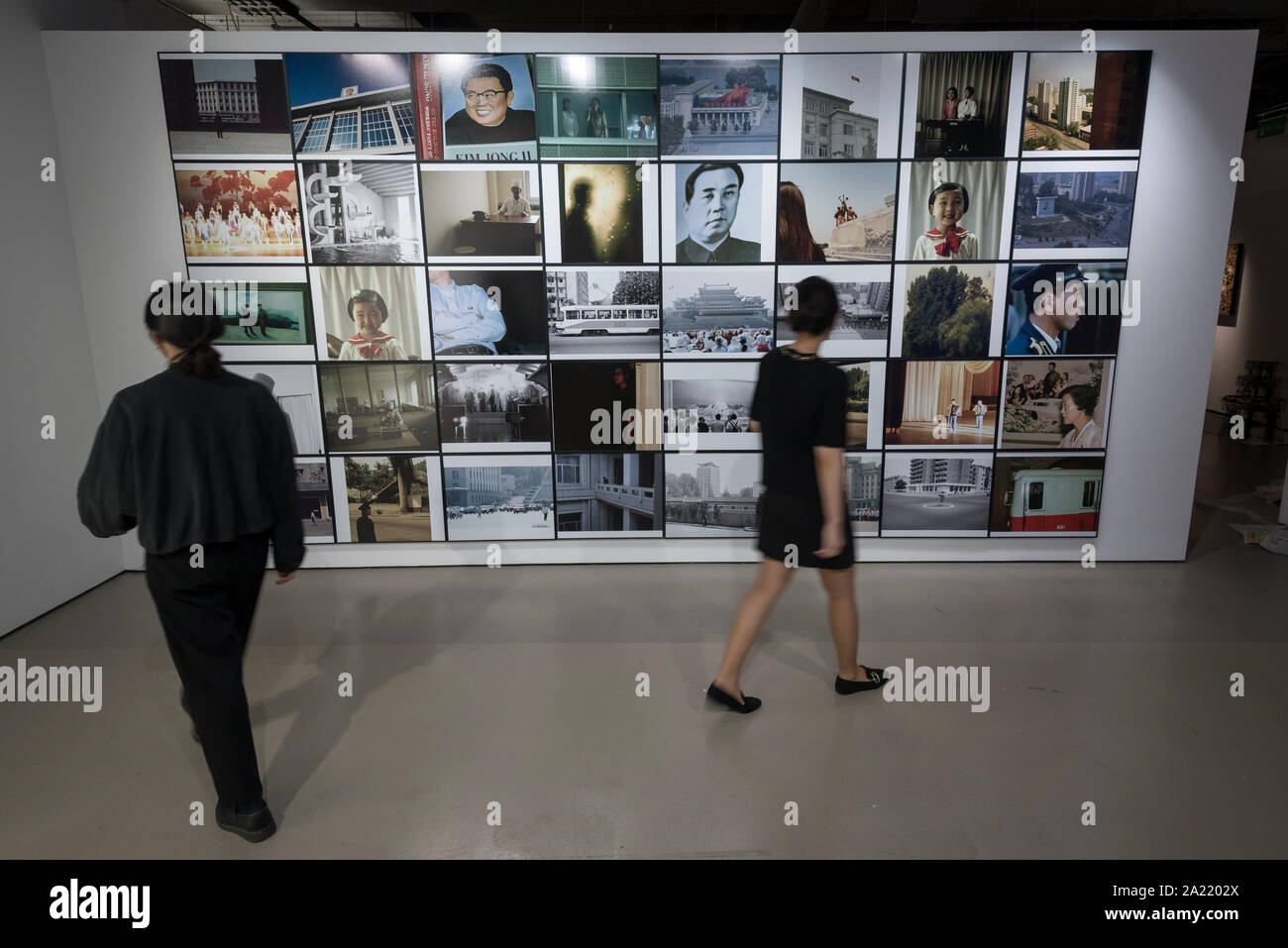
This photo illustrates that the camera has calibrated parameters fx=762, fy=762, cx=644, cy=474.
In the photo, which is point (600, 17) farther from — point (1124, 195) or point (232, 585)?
point (232, 585)

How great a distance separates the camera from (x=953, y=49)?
14.0 feet

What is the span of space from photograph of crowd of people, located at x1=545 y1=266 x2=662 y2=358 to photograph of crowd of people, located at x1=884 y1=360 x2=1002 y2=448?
152cm

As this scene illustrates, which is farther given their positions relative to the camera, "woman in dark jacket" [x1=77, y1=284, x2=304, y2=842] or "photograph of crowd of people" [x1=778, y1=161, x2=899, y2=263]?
"photograph of crowd of people" [x1=778, y1=161, x2=899, y2=263]

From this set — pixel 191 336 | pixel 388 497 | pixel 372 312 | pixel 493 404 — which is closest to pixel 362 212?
pixel 372 312

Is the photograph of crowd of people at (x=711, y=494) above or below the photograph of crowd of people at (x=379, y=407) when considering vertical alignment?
below

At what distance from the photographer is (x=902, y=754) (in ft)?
9.46

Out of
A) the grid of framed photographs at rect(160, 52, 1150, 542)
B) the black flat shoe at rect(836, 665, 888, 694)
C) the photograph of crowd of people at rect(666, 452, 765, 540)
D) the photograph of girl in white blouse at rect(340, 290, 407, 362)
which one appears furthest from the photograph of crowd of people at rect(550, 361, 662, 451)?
the black flat shoe at rect(836, 665, 888, 694)

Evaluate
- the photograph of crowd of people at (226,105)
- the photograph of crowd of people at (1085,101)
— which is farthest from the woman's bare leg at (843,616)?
the photograph of crowd of people at (226,105)

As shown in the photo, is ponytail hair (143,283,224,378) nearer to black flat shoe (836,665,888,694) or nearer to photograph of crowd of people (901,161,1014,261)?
black flat shoe (836,665,888,694)

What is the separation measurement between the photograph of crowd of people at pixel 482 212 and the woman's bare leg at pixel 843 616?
2624 mm

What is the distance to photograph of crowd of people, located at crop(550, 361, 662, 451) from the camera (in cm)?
467

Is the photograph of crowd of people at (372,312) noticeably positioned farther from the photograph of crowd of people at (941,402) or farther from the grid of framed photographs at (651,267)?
the photograph of crowd of people at (941,402)

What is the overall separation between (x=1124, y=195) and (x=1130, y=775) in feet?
11.1

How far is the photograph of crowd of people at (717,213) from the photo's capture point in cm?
443
